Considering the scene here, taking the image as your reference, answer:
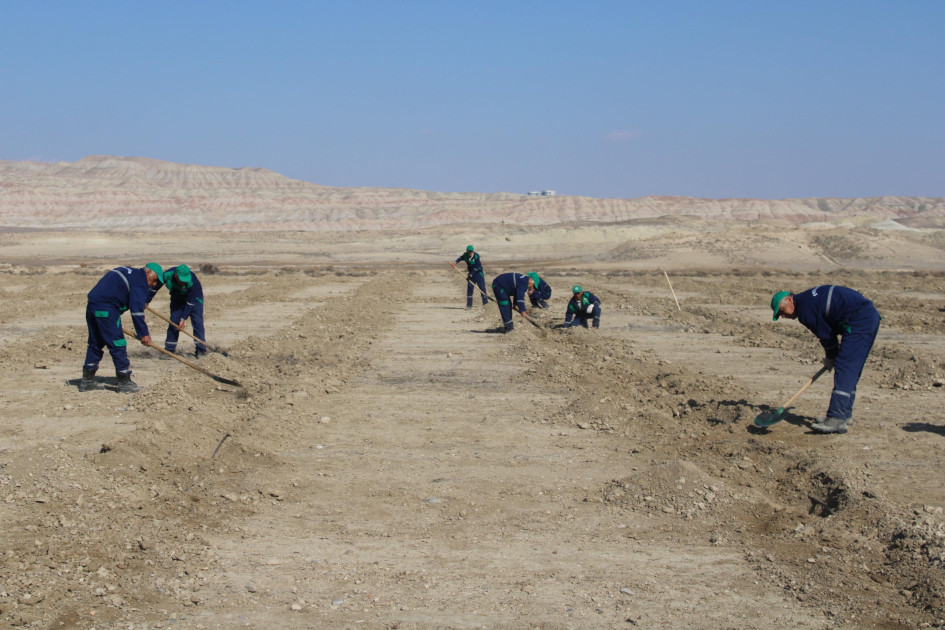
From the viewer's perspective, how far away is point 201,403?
29.6ft

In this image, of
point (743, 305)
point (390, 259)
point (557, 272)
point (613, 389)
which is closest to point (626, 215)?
point (390, 259)

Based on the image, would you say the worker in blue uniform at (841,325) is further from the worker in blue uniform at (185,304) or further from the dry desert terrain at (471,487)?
the worker in blue uniform at (185,304)

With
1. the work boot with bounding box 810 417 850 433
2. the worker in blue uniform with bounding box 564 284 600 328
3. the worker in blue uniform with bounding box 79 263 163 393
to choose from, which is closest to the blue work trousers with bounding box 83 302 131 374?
the worker in blue uniform with bounding box 79 263 163 393

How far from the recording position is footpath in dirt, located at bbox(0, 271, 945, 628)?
4.69 meters

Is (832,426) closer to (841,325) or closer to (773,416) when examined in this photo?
(773,416)

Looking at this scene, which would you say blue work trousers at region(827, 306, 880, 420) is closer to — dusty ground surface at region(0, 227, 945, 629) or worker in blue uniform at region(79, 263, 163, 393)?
dusty ground surface at region(0, 227, 945, 629)

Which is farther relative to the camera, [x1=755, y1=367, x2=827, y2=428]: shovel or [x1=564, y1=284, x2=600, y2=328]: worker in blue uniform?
[x1=564, y1=284, x2=600, y2=328]: worker in blue uniform

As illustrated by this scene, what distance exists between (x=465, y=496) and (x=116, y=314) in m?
5.17

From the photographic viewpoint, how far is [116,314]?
9484mm

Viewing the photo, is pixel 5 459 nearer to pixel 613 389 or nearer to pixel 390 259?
pixel 613 389

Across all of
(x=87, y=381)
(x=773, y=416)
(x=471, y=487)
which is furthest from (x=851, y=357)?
(x=87, y=381)

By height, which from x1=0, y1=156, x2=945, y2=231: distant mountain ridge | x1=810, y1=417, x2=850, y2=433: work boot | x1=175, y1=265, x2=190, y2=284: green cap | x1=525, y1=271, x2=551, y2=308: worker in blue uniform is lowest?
x1=810, y1=417, x2=850, y2=433: work boot

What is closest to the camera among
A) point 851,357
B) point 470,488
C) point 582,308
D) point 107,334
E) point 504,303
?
point 470,488

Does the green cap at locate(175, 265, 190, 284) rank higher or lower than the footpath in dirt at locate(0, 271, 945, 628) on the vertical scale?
higher
